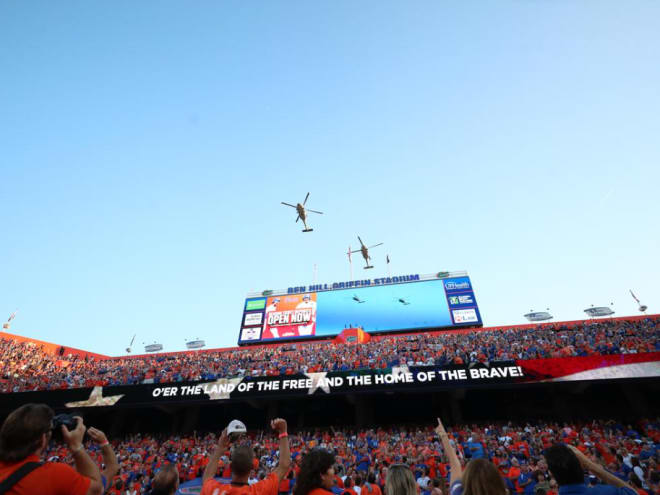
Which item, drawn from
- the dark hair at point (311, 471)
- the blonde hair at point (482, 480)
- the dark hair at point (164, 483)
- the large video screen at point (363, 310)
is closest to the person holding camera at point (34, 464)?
the dark hair at point (164, 483)

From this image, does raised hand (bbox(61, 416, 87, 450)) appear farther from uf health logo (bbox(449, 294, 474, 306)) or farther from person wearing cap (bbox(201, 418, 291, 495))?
uf health logo (bbox(449, 294, 474, 306))

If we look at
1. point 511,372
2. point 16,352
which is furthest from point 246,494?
point 16,352

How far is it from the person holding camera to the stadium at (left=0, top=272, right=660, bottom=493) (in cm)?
1053

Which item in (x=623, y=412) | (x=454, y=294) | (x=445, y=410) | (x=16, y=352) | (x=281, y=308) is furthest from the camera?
(x=281, y=308)

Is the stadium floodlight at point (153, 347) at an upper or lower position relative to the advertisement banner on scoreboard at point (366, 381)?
upper

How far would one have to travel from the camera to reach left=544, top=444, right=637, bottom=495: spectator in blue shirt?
10.5 feet

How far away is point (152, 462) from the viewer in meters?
17.7

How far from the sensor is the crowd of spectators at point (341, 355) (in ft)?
73.9

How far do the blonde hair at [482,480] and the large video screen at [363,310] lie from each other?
114 feet

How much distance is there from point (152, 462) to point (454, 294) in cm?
3036

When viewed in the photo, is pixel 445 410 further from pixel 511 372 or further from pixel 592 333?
pixel 592 333

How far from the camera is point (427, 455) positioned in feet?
Result: 43.4

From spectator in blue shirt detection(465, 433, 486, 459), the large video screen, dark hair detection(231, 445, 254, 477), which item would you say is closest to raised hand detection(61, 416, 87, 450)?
dark hair detection(231, 445, 254, 477)

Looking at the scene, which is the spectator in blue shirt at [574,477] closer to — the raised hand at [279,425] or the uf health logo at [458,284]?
the raised hand at [279,425]
